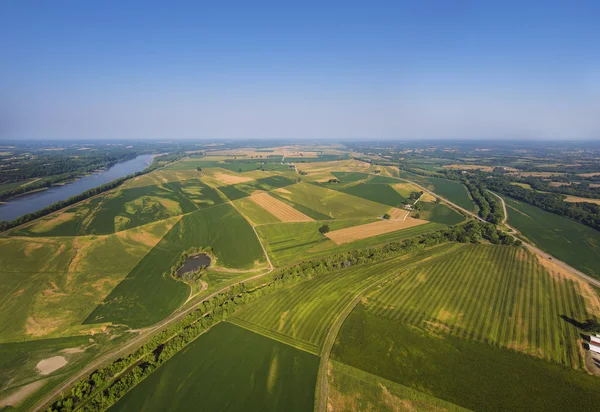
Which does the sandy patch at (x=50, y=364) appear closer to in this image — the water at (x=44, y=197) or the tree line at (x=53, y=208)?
the tree line at (x=53, y=208)

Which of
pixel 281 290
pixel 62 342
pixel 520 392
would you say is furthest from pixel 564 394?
pixel 62 342

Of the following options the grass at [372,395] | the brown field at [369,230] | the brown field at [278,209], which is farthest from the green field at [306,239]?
the grass at [372,395]

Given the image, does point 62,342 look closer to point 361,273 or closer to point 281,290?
point 281,290

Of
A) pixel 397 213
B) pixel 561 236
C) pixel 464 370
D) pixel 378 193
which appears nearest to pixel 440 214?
pixel 397 213

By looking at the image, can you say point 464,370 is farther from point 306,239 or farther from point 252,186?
point 252,186

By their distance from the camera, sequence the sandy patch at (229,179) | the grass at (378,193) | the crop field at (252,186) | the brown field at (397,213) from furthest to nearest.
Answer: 1. the sandy patch at (229,179)
2. the crop field at (252,186)
3. the grass at (378,193)
4. the brown field at (397,213)

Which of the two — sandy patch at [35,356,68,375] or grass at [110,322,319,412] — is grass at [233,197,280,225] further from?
sandy patch at [35,356,68,375]
